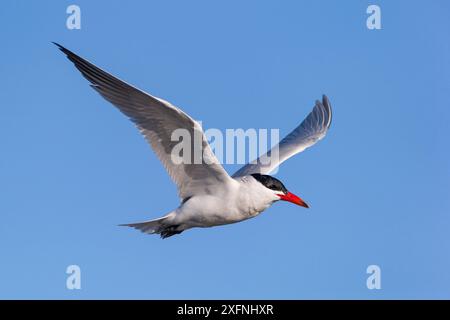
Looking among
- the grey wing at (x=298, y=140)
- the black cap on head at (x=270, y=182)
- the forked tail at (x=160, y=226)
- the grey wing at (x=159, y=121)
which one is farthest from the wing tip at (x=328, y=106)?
the forked tail at (x=160, y=226)

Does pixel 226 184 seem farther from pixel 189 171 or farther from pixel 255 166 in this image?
Answer: pixel 255 166

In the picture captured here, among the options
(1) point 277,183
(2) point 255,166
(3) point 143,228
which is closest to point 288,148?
(2) point 255,166

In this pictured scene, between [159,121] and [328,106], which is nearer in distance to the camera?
[159,121]

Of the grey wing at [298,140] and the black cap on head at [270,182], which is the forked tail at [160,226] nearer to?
the black cap on head at [270,182]

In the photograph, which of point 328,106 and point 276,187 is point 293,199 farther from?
point 328,106

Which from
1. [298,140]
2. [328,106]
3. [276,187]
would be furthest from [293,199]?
[328,106]

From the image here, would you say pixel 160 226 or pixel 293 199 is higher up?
pixel 293 199
